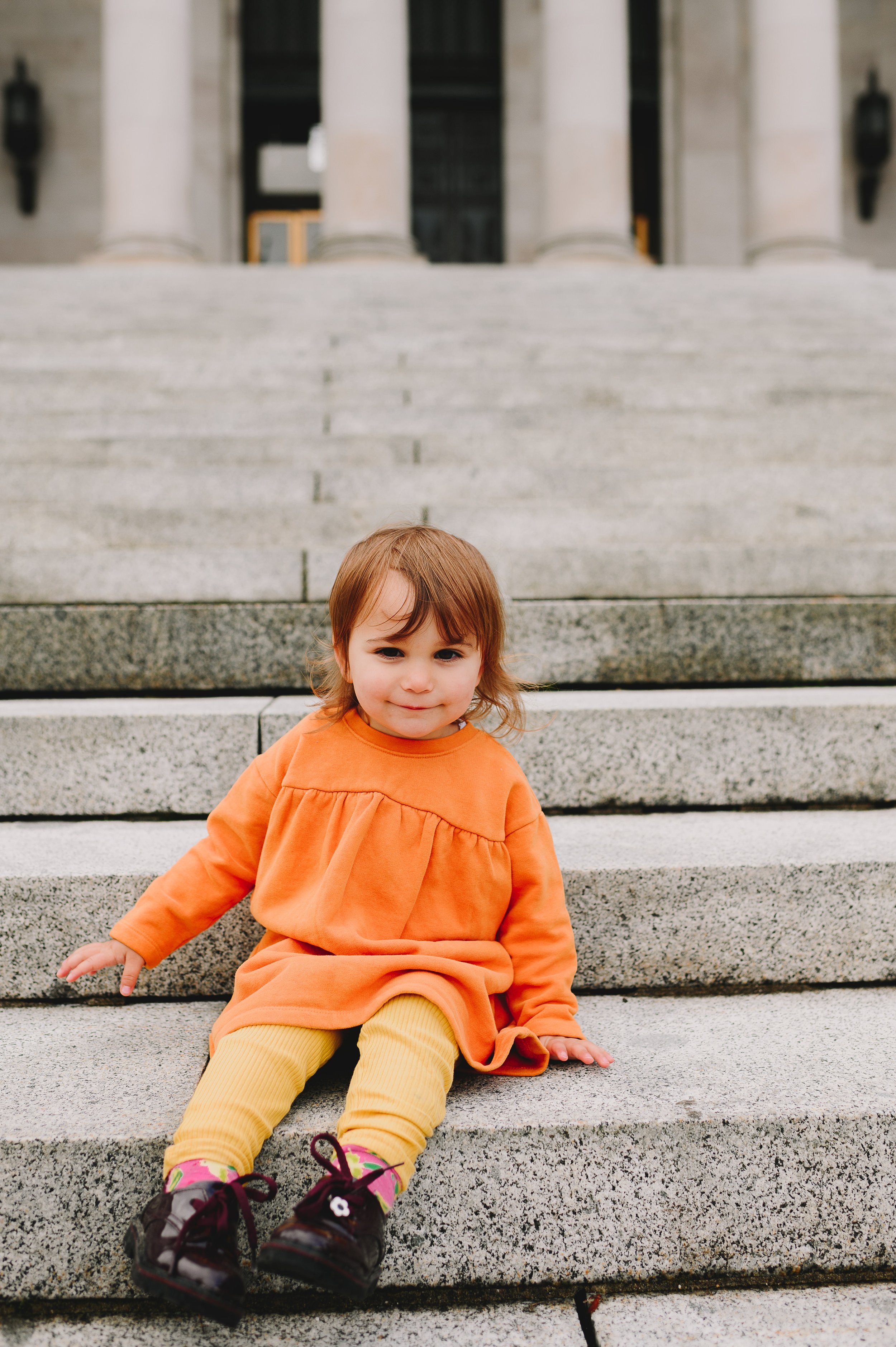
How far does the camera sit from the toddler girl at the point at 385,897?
1421mm

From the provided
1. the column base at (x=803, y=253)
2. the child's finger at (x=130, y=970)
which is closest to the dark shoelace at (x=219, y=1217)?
the child's finger at (x=130, y=970)

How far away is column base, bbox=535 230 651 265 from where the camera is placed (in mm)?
9609

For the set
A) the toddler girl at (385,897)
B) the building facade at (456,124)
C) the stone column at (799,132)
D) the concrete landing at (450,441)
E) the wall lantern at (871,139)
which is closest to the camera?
the toddler girl at (385,897)

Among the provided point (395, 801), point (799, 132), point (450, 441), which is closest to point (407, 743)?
point (395, 801)

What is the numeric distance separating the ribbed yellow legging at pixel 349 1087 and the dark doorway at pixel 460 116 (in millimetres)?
13712

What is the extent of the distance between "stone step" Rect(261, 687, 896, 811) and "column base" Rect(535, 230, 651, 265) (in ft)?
27.1

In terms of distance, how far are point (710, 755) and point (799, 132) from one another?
9.71 m

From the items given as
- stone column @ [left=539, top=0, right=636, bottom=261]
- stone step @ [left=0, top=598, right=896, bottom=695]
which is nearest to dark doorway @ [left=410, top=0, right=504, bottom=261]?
stone column @ [left=539, top=0, right=636, bottom=261]

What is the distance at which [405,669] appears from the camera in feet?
5.25

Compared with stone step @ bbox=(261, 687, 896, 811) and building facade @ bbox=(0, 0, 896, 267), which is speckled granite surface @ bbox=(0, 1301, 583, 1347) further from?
building facade @ bbox=(0, 0, 896, 267)

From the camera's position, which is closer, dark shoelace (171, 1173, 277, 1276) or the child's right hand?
dark shoelace (171, 1173, 277, 1276)

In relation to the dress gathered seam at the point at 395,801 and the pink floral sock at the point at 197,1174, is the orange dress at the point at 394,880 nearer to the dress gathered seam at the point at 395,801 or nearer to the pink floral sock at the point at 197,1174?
the dress gathered seam at the point at 395,801

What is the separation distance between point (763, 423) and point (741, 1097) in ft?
11.6

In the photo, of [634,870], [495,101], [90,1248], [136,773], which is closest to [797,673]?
[634,870]
